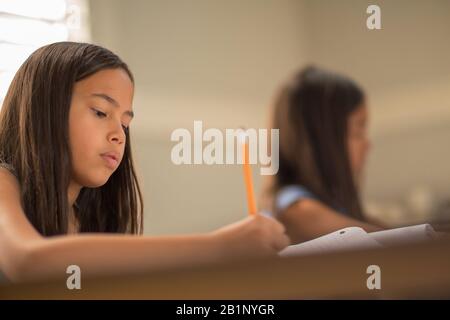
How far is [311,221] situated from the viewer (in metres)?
0.82

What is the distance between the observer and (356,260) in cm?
63

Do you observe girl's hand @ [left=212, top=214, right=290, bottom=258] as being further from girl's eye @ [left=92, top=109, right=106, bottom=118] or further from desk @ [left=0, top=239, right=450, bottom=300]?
girl's eye @ [left=92, top=109, right=106, bottom=118]

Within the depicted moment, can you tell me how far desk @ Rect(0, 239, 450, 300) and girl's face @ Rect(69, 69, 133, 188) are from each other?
140 millimetres

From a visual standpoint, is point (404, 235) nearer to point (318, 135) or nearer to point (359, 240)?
point (359, 240)

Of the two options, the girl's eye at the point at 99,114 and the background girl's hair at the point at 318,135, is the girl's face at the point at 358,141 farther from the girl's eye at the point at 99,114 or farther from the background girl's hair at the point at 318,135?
the girl's eye at the point at 99,114

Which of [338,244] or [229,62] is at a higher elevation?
[229,62]

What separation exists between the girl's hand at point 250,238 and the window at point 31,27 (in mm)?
332

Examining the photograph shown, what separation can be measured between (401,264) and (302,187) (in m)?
0.30

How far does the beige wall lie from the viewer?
0.76 metres

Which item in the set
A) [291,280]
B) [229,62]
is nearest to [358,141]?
[229,62]

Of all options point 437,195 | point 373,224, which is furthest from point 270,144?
point 437,195

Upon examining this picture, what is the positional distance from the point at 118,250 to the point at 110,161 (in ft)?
0.51

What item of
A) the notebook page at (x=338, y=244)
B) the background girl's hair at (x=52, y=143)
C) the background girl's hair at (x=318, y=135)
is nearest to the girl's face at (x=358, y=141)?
the background girl's hair at (x=318, y=135)
